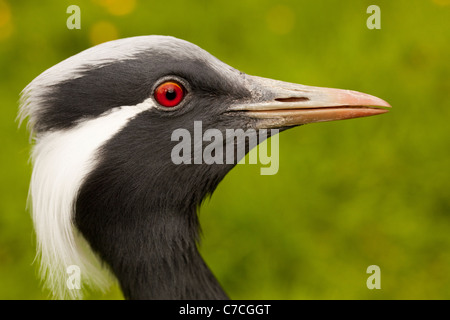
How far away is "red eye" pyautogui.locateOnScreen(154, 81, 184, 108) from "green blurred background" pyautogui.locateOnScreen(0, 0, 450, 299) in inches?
111

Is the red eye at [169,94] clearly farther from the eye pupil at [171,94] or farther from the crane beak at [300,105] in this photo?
the crane beak at [300,105]

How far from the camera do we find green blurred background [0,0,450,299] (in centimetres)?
607

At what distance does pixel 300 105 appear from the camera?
3.53m

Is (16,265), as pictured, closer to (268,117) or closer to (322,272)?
(322,272)

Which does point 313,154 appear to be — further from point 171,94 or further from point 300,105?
point 171,94

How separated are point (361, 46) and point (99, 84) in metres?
4.13

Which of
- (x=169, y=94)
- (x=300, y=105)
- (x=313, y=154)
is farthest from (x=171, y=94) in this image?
(x=313, y=154)

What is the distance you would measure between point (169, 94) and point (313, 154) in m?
3.34

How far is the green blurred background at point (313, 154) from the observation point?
6074 millimetres

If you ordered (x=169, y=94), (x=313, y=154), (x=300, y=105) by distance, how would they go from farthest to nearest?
(x=313, y=154), (x=300, y=105), (x=169, y=94)

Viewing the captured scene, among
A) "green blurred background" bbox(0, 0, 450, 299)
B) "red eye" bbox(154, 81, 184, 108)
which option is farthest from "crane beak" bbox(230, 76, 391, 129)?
"green blurred background" bbox(0, 0, 450, 299)

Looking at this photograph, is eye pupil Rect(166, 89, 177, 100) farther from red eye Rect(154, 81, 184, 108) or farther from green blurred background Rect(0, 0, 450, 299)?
green blurred background Rect(0, 0, 450, 299)

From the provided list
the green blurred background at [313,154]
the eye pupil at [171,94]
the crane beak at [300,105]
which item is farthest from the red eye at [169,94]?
the green blurred background at [313,154]

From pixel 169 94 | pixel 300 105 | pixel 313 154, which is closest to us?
pixel 169 94
